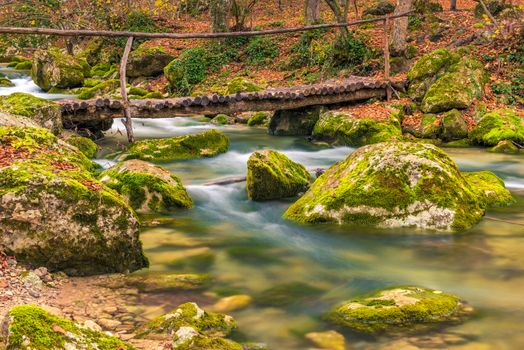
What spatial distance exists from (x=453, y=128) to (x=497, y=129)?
0.93 meters

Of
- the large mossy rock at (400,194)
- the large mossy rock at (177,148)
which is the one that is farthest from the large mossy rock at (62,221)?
the large mossy rock at (177,148)

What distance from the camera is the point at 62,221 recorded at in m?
4.68

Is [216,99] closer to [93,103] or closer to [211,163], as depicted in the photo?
[211,163]

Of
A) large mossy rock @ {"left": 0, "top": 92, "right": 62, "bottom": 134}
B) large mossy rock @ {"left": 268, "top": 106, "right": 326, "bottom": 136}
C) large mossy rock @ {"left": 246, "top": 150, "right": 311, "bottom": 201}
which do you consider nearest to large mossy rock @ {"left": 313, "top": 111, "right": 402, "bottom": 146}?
large mossy rock @ {"left": 268, "top": 106, "right": 326, "bottom": 136}

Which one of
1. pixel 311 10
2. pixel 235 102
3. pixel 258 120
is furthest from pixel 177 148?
pixel 311 10

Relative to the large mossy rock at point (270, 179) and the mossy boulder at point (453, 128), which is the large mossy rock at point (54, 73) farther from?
the large mossy rock at point (270, 179)

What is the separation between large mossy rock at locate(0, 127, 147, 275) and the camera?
4582mm

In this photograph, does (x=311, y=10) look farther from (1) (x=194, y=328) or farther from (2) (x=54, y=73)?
(1) (x=194, y=328)

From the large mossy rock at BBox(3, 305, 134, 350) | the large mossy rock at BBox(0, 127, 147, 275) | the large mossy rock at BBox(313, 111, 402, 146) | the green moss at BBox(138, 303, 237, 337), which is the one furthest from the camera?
the large mossy rock at BBox(313, 111, 402, 146)

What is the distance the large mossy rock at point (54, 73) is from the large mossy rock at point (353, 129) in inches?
535

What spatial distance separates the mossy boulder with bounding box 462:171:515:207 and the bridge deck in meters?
5.82

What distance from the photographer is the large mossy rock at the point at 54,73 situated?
22594 mm

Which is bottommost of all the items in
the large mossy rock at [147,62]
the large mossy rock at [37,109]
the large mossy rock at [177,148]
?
the large mossy rock at [177,148]

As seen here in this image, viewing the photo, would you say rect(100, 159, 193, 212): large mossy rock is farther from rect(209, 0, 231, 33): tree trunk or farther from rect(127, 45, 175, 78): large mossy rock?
rect(209, 0, 231, 33): tree trunk
